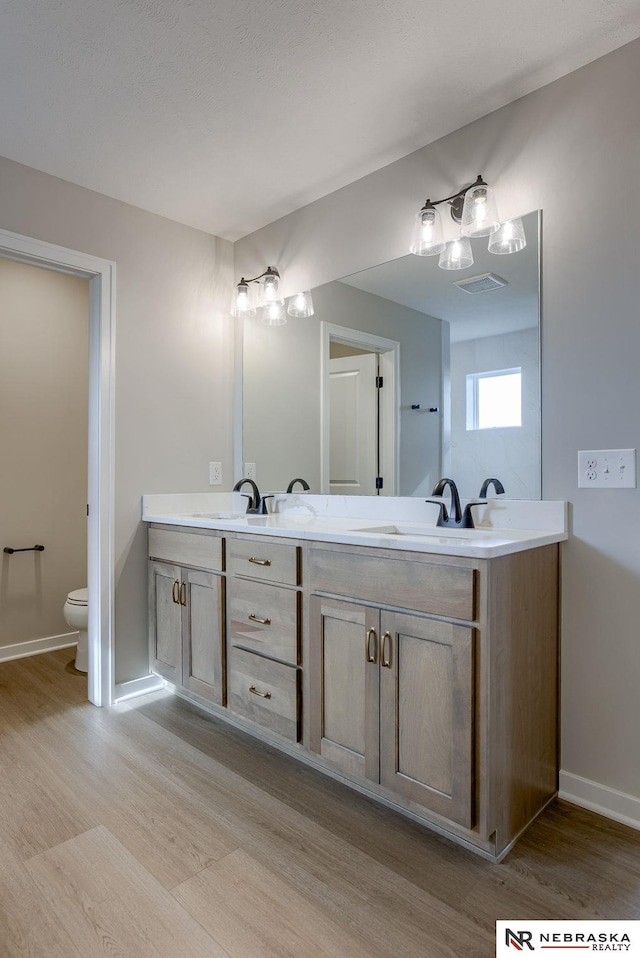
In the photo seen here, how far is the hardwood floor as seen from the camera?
4.21 ft

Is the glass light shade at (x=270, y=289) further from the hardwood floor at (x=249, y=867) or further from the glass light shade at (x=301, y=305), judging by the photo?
the hardwood floor at (x=249, y=867)

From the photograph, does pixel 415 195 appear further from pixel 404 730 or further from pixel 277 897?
pixel 277 897

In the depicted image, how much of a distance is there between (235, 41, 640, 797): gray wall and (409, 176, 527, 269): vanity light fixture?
0.07 m

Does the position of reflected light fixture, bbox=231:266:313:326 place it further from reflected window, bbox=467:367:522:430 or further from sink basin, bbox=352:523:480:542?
sink basin, bbox=352:523:480:542

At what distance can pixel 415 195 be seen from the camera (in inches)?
88.4

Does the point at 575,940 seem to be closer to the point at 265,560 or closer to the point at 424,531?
the point at 424,531

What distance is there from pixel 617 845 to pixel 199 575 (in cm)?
171

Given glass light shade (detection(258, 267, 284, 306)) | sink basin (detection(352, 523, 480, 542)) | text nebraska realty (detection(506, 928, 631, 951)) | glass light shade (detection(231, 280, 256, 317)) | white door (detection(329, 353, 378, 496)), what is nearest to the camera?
text nebraska realty (detection(506, 928, 631, 951))

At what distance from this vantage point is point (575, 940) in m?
1.25

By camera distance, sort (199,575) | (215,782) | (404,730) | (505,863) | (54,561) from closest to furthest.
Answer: (505,863) < (404,730) < (215,782) < (199,575) < (54,561)

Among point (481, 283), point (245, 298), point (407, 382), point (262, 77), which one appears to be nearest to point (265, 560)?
point (407, 382)

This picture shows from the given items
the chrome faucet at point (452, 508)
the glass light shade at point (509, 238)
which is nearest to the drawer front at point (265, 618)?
the chrome faucet at point (452, 508)

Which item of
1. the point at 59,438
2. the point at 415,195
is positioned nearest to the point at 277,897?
the point at 415,195

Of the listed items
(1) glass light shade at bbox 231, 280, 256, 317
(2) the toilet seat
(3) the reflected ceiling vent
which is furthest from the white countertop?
(1) glass light shade at bbox 231, 280, 256, 317
